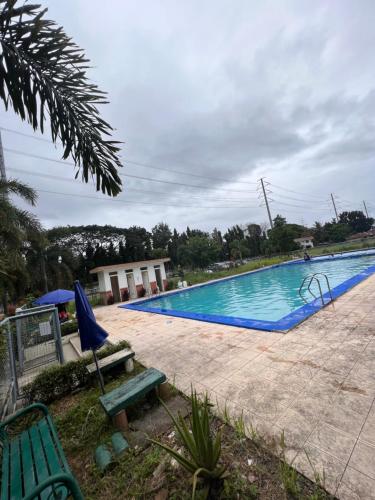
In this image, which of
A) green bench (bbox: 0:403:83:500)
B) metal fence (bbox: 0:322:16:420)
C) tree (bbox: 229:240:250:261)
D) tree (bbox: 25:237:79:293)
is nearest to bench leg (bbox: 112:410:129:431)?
green bench (bbox: 0:403:83:500)

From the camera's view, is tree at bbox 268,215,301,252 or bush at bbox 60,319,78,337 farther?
tree at bbox 268,215,301,252

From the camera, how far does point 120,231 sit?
41906 mm

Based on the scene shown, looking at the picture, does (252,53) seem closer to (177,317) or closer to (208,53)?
(208,53)

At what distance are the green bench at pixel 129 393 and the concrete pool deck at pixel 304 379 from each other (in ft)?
2.17

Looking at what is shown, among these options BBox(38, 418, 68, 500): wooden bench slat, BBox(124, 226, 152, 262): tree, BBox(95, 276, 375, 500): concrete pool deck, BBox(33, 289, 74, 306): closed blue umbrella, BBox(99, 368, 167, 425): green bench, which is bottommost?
BBox(95, 276, 375, 500): concrete pool deck

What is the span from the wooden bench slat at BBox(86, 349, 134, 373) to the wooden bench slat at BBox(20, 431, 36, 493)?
1.91 metres

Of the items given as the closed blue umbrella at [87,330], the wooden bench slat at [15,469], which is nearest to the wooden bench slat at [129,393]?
the closed blue umbrella at [87,330]

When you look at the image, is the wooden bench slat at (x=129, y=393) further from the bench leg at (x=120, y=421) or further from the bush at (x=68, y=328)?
the bush at (x=68, y=328)

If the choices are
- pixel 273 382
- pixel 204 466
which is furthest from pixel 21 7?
pixel 273 382

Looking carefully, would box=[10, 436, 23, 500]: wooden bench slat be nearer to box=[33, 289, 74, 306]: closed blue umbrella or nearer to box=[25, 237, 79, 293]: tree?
box=[33, 289, 74, 306]: closed blue umbrella

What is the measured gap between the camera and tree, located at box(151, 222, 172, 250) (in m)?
51.1

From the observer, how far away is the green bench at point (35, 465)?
146 centimetres

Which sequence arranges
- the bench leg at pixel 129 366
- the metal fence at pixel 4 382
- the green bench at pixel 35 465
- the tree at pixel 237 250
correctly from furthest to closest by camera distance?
1. the tree at pixel 237 250
2. the bench leg at pixel 129 366
3. the metal fence at pixel 4 382
4. the green bench at pixel 35 465

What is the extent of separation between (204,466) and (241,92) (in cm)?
1271
